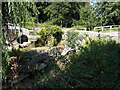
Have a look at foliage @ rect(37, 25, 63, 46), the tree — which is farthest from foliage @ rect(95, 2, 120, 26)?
foliage @ rect(37, 25, 63, 46)

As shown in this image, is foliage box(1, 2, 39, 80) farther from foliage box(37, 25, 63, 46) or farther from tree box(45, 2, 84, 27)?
tree box(45, 2, 84, 27)

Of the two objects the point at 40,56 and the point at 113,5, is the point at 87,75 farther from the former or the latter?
the point at 113,5

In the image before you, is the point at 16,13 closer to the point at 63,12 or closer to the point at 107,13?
the point at 63,12

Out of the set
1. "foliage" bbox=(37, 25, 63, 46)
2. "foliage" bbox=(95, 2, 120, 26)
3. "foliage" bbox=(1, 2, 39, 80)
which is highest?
"foliage" bbox=(95, 2, 120, 26)

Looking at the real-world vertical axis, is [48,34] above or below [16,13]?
below

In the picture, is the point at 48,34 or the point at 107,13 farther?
the point at 107,13

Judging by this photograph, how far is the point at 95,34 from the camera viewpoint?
656 centimetres

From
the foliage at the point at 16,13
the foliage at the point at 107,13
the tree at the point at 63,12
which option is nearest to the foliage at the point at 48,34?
the foliage at the point at 16,13

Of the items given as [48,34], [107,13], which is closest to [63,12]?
[107,13]

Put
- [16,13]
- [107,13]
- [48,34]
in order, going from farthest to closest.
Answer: [107,13] → [48,34] → [16,13]

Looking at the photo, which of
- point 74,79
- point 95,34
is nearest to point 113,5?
point 95,34

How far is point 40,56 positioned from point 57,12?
16328mm

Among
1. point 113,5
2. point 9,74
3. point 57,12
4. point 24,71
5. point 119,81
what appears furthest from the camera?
point 57,12

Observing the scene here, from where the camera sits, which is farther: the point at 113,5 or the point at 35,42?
the point at 113,5
